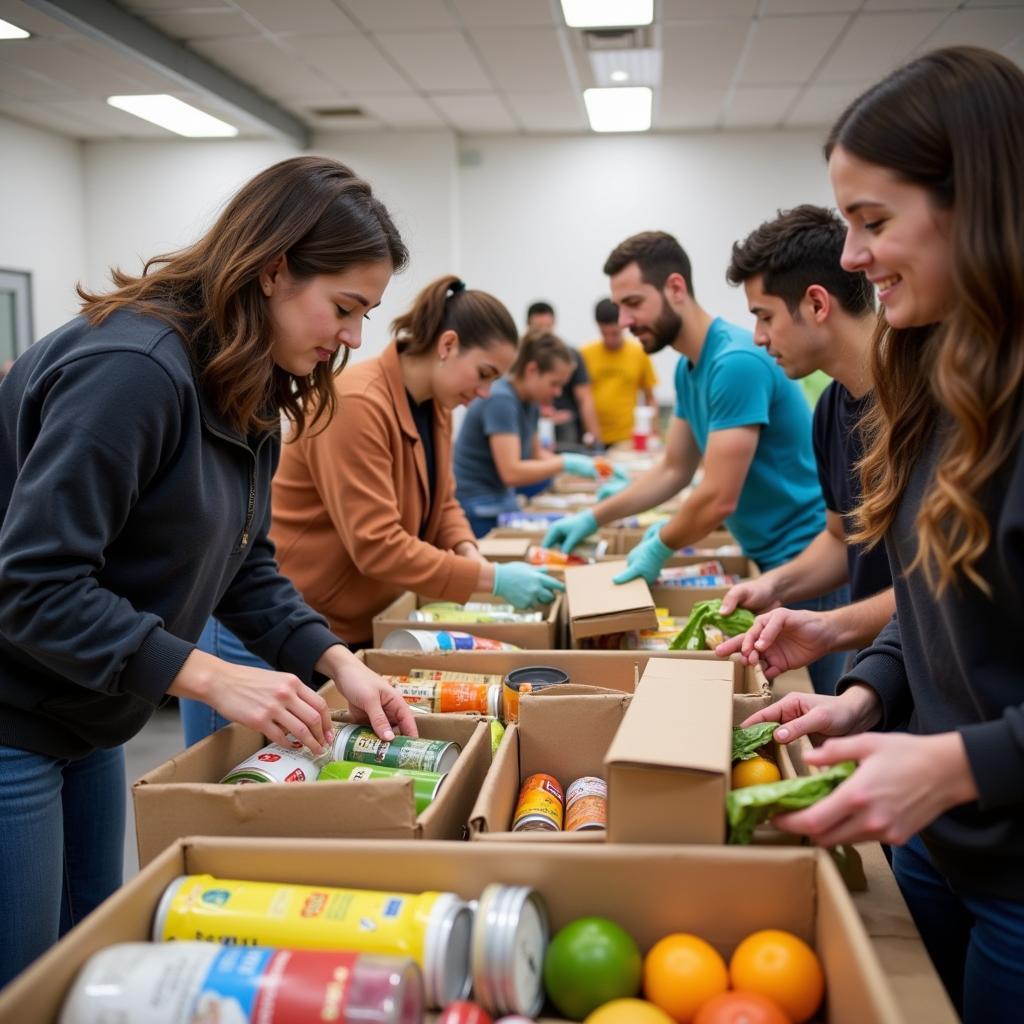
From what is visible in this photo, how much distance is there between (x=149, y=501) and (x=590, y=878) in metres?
0.70

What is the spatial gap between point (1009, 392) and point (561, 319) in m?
8.30

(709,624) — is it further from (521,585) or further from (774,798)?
(774,798)

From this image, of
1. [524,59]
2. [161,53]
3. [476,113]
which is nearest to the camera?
[161,53]

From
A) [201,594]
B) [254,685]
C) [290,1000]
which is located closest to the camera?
[290,1000]

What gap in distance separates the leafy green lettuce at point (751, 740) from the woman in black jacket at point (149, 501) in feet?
1.56

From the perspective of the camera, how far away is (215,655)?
2.06 meters

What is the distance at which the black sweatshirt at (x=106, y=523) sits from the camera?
3.67 ft

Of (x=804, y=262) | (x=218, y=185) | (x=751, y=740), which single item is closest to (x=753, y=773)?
(x=751, y=740)

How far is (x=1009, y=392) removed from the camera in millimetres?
918

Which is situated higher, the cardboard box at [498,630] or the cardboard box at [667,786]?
the cardboard box at [667,786]

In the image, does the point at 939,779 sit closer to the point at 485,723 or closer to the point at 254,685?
the point at 485,723

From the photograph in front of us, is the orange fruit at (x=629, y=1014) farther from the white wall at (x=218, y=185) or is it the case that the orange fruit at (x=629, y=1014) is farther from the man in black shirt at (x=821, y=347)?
the white wall at (x=218, y=185)

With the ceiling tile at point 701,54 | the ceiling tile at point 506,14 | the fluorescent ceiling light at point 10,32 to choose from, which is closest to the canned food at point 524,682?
the ceiling tile at point 506,14

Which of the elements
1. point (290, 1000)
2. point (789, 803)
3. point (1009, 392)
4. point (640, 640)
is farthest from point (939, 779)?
point (640, 640)
